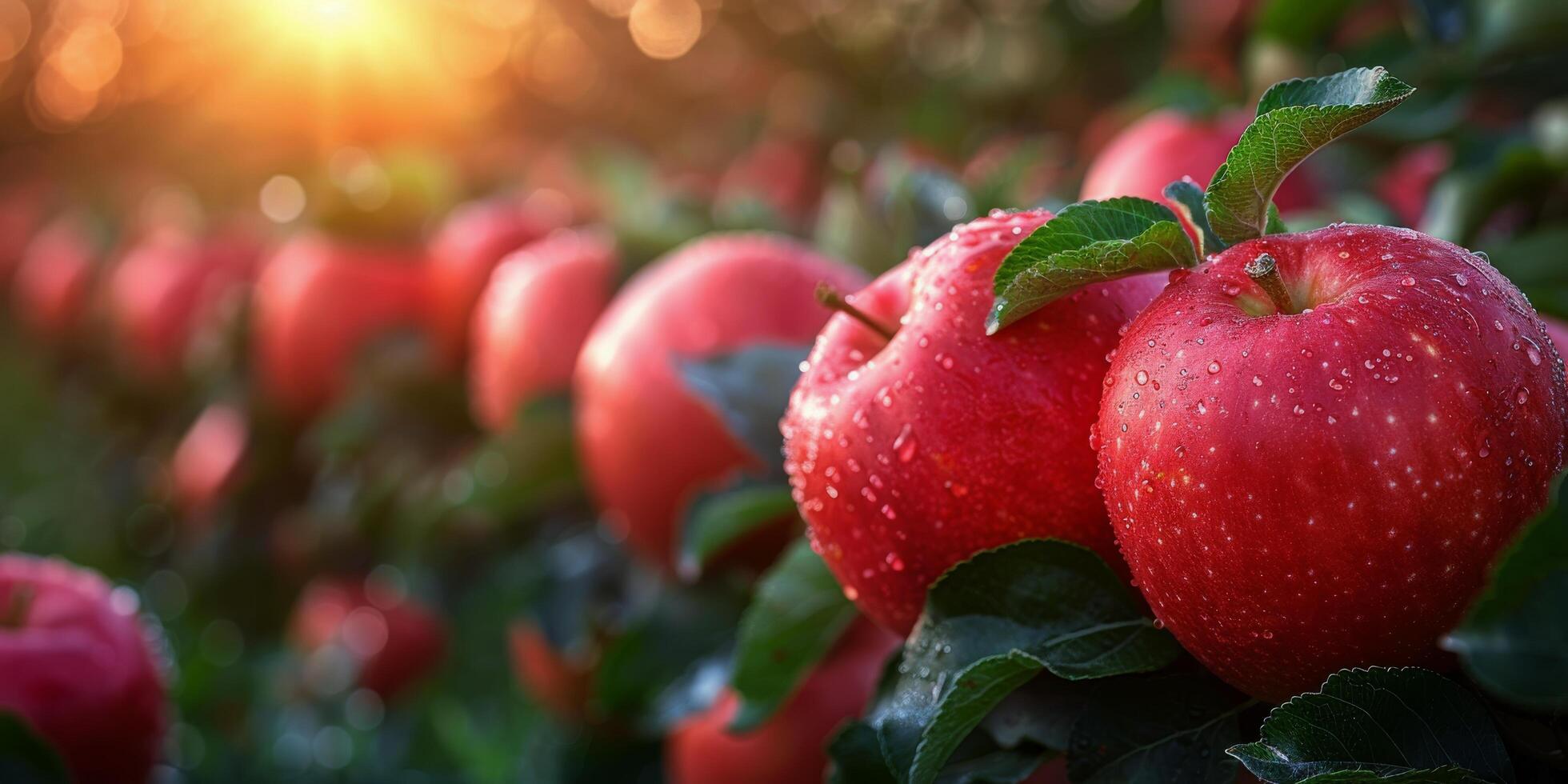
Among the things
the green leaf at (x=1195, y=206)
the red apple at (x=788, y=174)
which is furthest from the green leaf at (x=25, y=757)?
the red apple at (x=788, y=174)

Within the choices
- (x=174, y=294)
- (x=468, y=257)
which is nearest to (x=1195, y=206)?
(x=468, y=257)

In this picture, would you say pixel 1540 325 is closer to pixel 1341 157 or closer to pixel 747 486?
pixel 747 486

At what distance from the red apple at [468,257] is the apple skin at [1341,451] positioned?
4.25 ft

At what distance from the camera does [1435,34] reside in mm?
1088

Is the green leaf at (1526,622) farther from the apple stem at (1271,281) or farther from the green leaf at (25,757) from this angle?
the green leaf at (25,757)


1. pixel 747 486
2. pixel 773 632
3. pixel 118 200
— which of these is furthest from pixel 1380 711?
pixel 118 200

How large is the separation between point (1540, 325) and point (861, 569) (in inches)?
12.7

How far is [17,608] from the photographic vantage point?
112cm

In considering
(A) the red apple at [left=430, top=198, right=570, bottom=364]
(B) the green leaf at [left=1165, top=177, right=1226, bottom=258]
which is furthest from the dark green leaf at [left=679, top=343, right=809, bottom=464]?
(A) the red apple at [left=430, top=198, right=570, bottom=364]

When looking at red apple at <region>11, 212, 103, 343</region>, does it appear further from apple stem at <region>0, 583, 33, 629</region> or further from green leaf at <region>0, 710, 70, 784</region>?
green leaf at <region>0, 710, 70, 784</region>

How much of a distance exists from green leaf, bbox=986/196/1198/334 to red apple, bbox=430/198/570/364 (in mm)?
1228

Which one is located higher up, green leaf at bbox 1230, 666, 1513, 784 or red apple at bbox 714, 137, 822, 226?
green leaf at bbox 1230, 666, 1513, 784

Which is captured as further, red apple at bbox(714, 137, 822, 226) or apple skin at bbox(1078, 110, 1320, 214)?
red apple at bbox(714, 137, 822, 226)

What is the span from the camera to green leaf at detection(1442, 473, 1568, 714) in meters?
0.38
